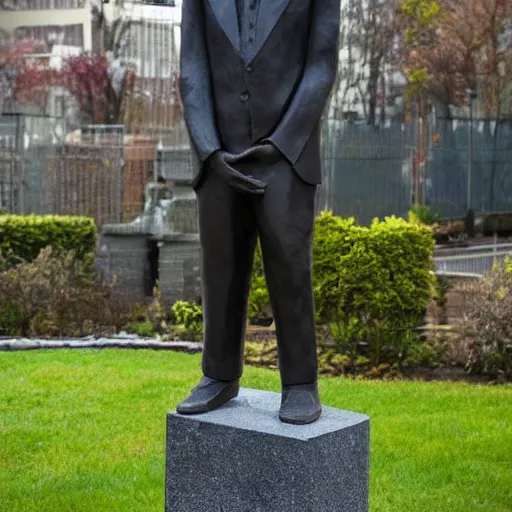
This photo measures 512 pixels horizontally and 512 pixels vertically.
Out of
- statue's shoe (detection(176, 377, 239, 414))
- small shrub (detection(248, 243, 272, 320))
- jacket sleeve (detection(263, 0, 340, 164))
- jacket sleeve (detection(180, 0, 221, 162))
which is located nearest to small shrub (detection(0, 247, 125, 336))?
small shrub (detection(248, 243, 272, 320))

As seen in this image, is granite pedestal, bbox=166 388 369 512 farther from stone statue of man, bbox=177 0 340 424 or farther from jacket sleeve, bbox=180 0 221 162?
jacket sleeve, bbox=180 0 221 162

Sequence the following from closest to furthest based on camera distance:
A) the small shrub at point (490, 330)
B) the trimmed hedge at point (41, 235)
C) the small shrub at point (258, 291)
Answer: the small shrub at point (490, 330) < the small shrub at point (258, 291) < the trimmed hedge at point (41, 235)

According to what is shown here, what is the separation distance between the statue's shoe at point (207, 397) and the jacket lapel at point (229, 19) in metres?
1.46

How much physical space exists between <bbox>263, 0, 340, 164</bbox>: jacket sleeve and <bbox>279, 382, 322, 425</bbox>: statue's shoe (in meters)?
0.97

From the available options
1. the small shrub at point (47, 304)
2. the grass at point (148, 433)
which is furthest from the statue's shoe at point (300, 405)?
the small shrub at point (47, 304)

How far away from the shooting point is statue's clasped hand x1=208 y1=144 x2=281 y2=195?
402 cm

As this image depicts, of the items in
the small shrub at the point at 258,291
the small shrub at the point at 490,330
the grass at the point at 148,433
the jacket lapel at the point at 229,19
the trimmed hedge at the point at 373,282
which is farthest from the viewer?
the small shrub at the point at 258,291

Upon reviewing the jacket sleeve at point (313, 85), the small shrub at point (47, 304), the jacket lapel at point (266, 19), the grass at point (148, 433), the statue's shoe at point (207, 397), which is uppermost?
the jacket lapel at point (266, 19)

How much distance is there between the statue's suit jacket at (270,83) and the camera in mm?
4031

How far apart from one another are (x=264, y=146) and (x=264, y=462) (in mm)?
1289

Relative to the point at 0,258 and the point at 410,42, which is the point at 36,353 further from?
the point at 410,42

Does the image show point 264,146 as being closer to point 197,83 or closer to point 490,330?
point 197,83

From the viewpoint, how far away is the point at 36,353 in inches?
379

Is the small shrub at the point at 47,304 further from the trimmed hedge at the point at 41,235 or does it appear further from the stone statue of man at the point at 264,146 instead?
the stone statue of man at the point at 264,146
